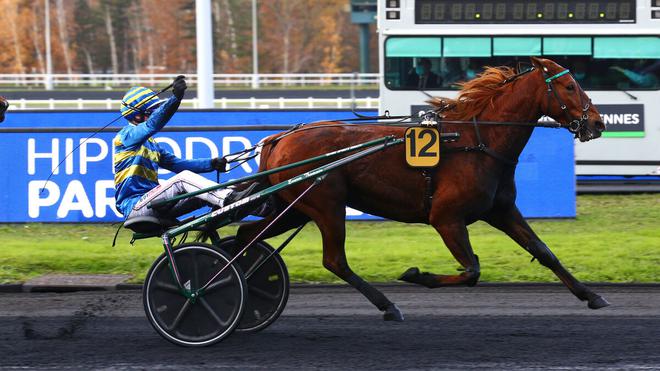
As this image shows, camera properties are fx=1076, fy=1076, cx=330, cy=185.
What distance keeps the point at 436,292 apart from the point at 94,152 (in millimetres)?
5451

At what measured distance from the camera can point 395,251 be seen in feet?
35.1

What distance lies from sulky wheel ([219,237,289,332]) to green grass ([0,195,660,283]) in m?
2.10

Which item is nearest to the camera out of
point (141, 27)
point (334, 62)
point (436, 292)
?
point (436, 292)

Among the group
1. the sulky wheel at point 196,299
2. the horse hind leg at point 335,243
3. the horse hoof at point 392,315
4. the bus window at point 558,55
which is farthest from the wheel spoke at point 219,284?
the bus window at point 558,55

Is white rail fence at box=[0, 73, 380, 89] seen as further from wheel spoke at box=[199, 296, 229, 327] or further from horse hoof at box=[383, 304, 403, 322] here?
wheel spoke at box=[199, 296, 229, 327]

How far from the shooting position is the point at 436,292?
29.7ft

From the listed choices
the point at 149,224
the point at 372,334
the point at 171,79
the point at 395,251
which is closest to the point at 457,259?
the point at 372,334

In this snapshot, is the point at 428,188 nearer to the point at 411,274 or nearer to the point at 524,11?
the point at 411,274

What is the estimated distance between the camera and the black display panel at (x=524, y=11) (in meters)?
17.3

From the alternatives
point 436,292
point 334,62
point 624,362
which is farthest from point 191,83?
point 624,362

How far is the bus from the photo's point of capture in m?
17.3

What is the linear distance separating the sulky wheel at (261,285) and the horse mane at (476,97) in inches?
63.2

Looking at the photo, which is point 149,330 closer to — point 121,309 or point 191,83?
point 121,309

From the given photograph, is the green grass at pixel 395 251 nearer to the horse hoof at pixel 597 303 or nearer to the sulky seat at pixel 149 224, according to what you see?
the horse hoof at pixel 597 303
